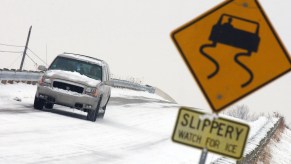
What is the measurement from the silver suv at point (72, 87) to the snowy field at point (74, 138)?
0.40 metres

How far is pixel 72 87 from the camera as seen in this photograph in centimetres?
2139

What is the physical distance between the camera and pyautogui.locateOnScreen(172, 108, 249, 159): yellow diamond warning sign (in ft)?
23.1

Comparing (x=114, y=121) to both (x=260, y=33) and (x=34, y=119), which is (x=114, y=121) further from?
(x=260, y=33)

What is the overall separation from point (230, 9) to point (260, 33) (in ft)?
1.20

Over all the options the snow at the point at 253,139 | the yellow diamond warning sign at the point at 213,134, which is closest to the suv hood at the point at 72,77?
the snow at the point at 253,139

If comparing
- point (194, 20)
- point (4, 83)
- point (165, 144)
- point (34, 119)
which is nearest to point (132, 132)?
point (165, 144)

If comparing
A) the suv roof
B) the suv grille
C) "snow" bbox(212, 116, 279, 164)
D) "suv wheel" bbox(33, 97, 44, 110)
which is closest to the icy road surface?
"suv wheel" bbox(33, 97, 44, 110)

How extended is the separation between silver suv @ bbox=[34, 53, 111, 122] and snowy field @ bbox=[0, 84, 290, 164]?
403mm

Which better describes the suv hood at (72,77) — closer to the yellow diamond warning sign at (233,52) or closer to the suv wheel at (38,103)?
the suv wheel at (38,103)

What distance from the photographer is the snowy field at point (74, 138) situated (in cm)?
1348

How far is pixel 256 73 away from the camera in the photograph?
698cm

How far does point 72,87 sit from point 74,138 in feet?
16.4

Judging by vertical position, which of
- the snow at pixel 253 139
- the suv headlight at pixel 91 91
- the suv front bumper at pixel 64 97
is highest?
the suv headlight at pixel 91 91

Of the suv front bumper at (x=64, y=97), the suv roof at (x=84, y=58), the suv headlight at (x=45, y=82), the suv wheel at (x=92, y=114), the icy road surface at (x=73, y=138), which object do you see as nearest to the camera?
the icy road surface at (x=73, y=138)
